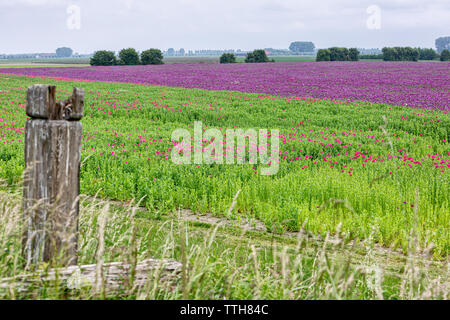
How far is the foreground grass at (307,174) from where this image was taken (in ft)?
21.3

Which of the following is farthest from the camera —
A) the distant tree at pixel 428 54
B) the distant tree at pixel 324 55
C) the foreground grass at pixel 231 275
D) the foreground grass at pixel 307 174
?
the distant tree at pixel 428 54

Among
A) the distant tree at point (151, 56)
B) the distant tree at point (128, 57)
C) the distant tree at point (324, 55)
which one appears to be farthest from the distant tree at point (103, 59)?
the distant tree at point (324, 55)

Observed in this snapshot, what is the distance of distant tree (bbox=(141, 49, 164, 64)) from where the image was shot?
6931 centimetres

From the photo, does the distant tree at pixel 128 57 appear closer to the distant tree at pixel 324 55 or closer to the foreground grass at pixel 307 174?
the distant tree at pixel 324 55

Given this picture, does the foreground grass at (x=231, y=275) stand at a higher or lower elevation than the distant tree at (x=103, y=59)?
lower

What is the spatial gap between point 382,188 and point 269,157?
123 inches

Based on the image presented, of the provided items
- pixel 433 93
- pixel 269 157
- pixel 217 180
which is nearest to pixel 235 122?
pixel 269 157

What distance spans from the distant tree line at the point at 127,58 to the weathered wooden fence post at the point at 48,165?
6757 centimetres

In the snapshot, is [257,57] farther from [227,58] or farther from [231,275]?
[231,275]

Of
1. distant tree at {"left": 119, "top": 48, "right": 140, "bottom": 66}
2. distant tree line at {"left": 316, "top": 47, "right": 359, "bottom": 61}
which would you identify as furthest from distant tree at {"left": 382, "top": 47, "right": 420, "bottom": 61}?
distant tree at {"left": 119, "top": 48, "right": 140, "bottom": 66}

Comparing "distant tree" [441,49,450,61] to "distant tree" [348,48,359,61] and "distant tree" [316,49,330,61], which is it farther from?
"distant tree" [316,49,330,61]

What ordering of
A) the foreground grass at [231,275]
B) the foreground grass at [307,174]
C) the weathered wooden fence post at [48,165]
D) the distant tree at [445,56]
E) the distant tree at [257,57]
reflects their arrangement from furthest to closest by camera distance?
the distant tree at [445,56]
the distant tree at [257,57]
the foreground grass at [307,174]
the weathered wooden fence post at [48,165]
the foreground grass at [231,275]
